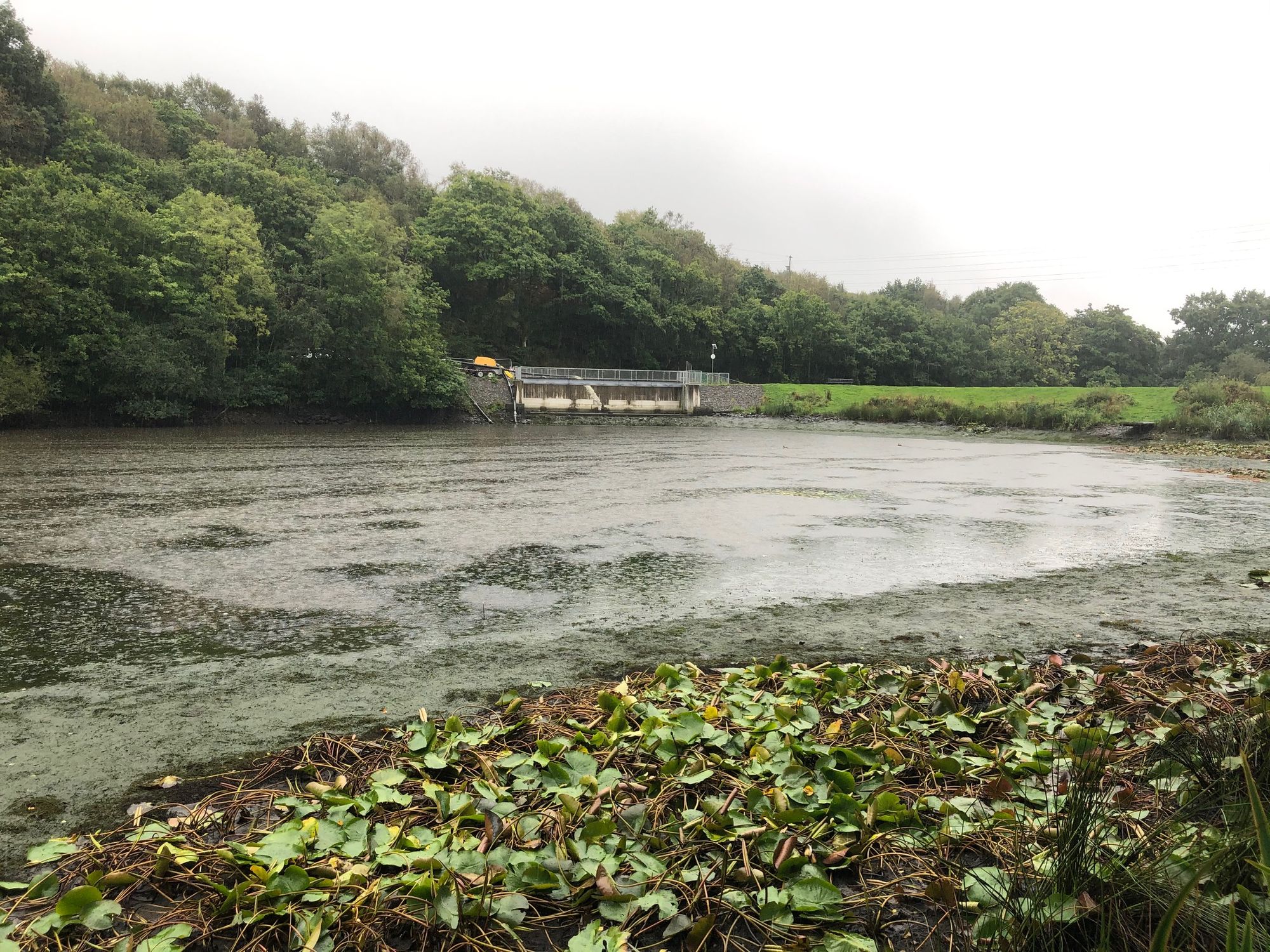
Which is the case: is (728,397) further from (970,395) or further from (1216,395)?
(1216,395)

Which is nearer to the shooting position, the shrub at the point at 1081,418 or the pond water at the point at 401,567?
the pond water at the point at 401,567

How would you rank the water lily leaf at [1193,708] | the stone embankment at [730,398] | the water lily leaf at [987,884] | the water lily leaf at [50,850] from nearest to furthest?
the water lily leaf at [987,884] < the water lily leaf at [50,850] < the water lily leaf at [1193,708] < the stone embankment at [730,398]

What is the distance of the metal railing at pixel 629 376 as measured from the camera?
56375mm

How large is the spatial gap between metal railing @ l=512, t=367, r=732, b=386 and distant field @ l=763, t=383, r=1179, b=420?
193 inches

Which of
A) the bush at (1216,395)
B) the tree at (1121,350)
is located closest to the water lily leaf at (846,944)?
the bush at (1216,395)

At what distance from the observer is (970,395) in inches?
2109

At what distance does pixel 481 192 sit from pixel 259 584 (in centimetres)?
6525

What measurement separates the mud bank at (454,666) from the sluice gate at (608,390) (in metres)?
45.5

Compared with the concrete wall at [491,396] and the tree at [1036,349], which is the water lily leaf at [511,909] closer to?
the concrete wall at [491,396]

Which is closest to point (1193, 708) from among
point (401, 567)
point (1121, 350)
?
point (401, 567)

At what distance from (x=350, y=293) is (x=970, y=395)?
42.1m

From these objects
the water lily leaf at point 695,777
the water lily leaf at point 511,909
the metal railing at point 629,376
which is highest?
the metal railing at point 629,376

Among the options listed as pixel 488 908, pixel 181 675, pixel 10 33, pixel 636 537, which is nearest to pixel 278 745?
pixel 181 675

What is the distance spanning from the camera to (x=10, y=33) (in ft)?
142
